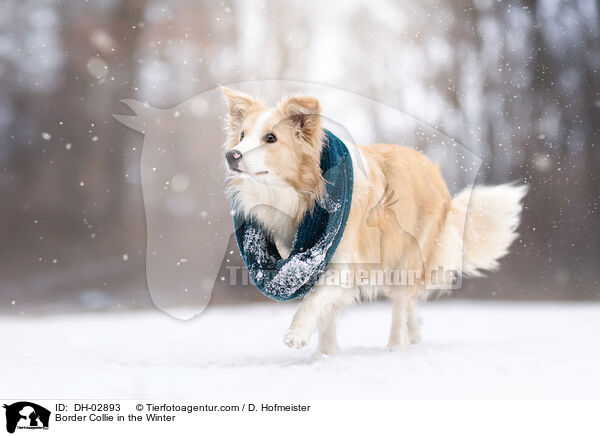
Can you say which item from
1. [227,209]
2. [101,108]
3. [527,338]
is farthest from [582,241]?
[101,108]

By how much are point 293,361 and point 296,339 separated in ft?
1.14

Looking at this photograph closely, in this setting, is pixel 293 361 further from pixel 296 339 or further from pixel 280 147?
pixel 280 147

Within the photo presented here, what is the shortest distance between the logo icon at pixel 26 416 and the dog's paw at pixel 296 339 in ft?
3.72

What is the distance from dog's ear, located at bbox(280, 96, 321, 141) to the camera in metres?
2.78

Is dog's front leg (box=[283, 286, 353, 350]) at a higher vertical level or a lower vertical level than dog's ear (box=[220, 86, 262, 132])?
lower

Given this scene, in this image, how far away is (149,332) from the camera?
4.45m

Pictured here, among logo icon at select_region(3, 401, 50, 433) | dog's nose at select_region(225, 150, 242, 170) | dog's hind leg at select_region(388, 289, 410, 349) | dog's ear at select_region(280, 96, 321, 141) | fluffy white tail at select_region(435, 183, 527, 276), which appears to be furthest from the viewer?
fluffy white tail at select_region(435, 183, 527, 276)

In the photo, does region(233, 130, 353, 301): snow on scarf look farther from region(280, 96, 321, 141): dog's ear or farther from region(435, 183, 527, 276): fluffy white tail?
region(435, 183, 527, 276): fluffy white tail

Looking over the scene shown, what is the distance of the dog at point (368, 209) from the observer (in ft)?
9.29

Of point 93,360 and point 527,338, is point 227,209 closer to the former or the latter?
point 93,360

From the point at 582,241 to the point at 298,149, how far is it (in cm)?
476

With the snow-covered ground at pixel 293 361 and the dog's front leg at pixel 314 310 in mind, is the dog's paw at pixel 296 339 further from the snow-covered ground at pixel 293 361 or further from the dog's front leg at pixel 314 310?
the snow-covered ground at pixel 293 361

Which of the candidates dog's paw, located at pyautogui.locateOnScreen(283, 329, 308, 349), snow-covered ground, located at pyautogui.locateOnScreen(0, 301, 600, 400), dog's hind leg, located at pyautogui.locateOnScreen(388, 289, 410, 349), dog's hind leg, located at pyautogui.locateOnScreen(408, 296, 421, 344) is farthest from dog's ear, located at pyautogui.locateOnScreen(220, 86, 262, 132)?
dog's hind leg, located at pyautogui.locateOnScreen(408, 296, 421, 344)

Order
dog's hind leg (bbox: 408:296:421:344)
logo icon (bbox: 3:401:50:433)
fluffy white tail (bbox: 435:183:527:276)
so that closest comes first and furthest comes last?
logo icon (bbox: 3:401:50:433) → dog's hind leg (bbox: 408:296:421:344) → fluffy white tail (bbox: 435:183:527:276)
